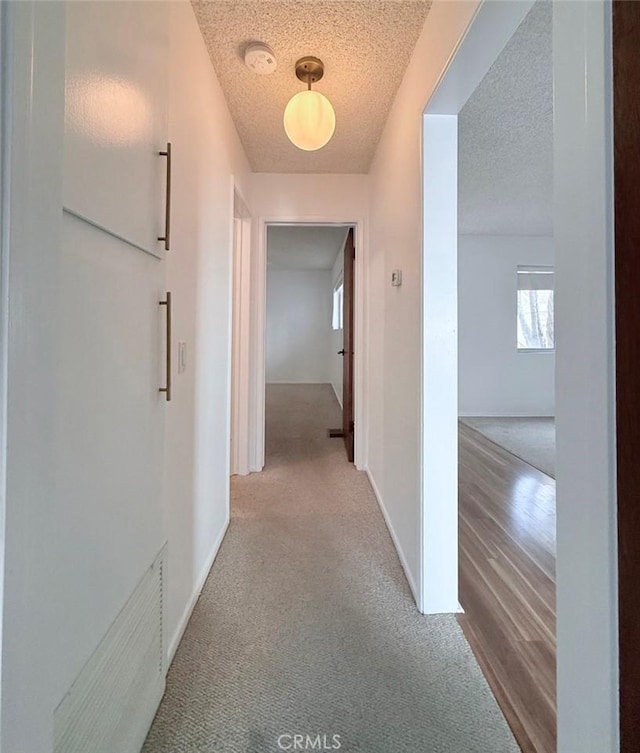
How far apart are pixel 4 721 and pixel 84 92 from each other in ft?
3.27

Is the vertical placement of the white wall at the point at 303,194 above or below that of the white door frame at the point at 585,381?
above

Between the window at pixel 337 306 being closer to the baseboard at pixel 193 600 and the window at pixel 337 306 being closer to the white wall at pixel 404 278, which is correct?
the white wall at pixel 404 278

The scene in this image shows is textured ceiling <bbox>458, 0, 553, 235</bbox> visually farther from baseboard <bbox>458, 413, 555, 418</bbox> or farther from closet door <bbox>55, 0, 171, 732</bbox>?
baseboard <bbox>458, 413, 555, 418</bbox>

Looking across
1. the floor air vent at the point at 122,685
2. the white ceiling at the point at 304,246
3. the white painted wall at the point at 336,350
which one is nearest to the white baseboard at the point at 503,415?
the white painted wall at the point at 336,350

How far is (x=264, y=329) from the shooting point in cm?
326

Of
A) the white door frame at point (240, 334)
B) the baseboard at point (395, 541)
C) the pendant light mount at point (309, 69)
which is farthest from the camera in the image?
the white door frame at point (240, 334)

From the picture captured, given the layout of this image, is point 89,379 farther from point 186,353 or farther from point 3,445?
point 186,353

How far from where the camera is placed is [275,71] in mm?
1901

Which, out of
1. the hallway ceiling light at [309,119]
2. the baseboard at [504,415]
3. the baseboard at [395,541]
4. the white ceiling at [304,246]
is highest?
the white ceiling at [304,246]

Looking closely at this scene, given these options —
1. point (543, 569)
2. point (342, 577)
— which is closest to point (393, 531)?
point (342, 577)

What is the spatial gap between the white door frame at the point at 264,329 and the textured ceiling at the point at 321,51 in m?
0.66

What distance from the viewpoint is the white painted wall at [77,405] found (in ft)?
1.51

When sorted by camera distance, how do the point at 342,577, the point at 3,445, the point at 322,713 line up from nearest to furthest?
1. the point at 3,445
2. the point at 322,713
3. the point at 342,577

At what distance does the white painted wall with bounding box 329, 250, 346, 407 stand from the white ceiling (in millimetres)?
200
